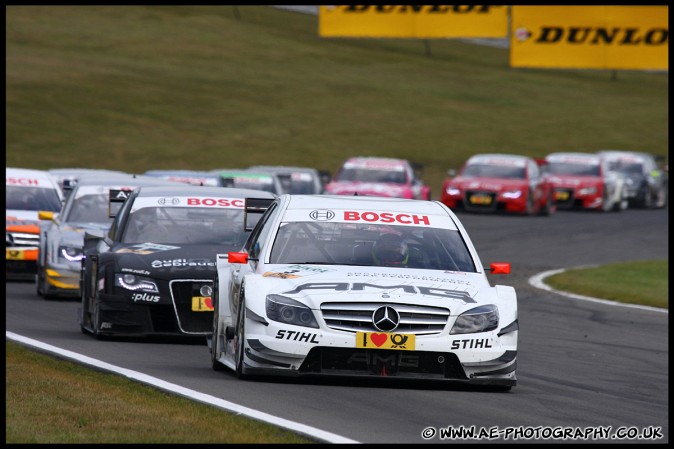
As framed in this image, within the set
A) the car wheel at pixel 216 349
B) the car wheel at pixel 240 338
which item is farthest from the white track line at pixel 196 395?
the car wheel at pixel 216 349

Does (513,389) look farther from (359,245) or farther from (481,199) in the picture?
(481,199)

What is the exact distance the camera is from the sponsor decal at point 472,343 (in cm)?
1030

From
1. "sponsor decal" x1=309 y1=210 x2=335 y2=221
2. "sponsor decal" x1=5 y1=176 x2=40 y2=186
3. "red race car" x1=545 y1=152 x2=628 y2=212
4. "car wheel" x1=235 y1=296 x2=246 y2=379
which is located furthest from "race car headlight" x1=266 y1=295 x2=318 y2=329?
"red race car" x1=545 y1=152 x2=628 y2=212

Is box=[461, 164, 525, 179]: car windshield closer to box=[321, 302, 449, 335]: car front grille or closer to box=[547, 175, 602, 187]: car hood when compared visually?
box=[547, 175, 602, 187]: car hood

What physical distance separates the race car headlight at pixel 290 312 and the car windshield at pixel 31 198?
11.5 meters

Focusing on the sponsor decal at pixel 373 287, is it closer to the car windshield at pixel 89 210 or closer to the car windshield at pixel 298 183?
the car windshield at pixel 89 210

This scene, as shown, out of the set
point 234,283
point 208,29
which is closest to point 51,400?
point 234,283

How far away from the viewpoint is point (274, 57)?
257ft

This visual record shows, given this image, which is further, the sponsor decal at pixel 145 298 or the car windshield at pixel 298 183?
the car windshield at pixel 298 183

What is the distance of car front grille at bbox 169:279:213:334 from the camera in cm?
1345

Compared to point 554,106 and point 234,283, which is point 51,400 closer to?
point 234,283

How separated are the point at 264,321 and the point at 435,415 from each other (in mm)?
1601

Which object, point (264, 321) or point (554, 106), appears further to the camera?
point (554, 106)

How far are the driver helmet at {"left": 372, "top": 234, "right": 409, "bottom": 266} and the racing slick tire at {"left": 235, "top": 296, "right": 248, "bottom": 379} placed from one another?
1097mm
